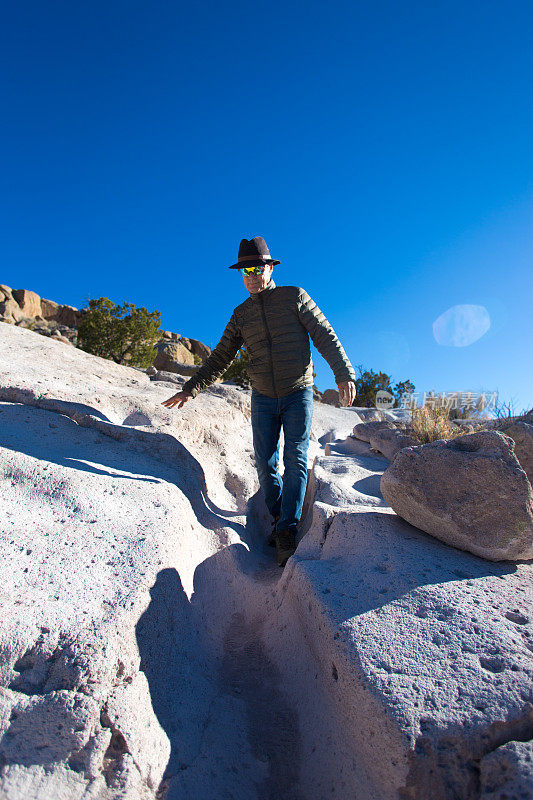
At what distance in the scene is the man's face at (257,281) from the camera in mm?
3596

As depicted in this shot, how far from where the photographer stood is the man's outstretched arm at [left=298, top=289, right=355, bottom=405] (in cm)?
354

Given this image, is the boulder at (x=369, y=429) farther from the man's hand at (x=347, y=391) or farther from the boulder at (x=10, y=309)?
the boulder at (x=10, y=309)

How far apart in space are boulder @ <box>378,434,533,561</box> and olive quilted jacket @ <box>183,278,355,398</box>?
0.99 m

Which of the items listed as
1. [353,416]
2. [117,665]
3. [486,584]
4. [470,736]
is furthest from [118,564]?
[353,416]

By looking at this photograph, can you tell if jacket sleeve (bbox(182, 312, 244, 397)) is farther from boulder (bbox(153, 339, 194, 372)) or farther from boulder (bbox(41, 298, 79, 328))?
boulder (bbox(41, 298, 79, 328))

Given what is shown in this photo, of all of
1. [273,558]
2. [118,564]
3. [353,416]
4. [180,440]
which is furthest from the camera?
[353,416]

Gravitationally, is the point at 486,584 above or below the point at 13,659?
above

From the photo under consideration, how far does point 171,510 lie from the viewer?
114 inches

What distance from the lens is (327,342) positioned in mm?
3578

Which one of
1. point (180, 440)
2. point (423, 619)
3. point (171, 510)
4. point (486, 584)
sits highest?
point (180, 440)

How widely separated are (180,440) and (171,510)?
4.15ft

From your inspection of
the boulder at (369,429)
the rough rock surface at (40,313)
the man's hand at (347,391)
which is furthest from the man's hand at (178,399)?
the rough rock surface at (40,313)

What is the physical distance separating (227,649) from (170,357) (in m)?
21.0

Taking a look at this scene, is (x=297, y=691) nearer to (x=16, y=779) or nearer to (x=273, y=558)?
(x=16, y=779)
